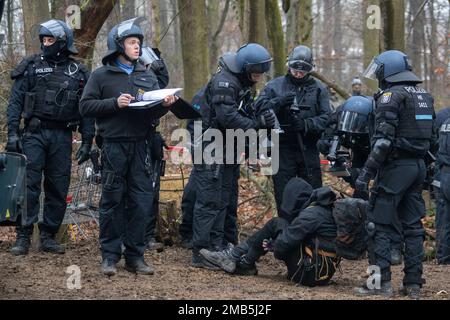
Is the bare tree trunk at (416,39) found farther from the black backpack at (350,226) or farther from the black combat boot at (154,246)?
the black backpack at (350,226)

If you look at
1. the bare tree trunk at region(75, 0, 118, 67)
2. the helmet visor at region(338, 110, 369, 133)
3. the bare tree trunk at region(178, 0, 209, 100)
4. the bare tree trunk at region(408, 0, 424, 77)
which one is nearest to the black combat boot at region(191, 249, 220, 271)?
the helmet visor at region(338, 110, 369, 133)

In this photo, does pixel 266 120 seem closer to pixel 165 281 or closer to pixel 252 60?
pixel 252 60

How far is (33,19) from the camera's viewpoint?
1036 cm

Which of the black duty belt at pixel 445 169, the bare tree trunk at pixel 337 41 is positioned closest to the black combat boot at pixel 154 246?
the black duty belt at pixel 445 169

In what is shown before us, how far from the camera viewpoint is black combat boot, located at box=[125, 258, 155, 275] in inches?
309

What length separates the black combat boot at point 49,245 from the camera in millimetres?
8953

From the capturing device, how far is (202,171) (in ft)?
28.0

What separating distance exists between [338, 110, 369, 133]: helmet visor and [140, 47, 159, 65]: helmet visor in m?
2.26

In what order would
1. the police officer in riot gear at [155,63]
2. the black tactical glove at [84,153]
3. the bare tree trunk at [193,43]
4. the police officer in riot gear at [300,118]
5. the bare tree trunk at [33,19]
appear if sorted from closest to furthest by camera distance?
1. the black tactical glove at [84,153]
2. the police officer in riot gear at [155,63]
3. the police officer in riot gear at [300,118]
4. the bare tree trunk at [33,19]
5. the bare tree trunk at [193,43]

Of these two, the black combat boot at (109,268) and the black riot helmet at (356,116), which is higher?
the black riot helmet at (356,116)

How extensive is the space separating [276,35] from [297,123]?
222 inches

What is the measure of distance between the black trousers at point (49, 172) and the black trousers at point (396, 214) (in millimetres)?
3456

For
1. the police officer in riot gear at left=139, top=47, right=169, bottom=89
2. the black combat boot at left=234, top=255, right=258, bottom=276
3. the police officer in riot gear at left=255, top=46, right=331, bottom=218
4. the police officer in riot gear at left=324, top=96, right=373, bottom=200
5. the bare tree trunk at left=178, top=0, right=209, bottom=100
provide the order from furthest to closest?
the bare tree trunk at left=178, top=0, right=209, bottom=100
the police officer in riot gear at left=255, top=46, right=331, bottom=218
the police officer in riot gear at left=139, top=47, right=169, bottom=89
the police officer in riot gear at left=324, top=96, right=373, bottom=200
the black combat boot at left=234, top=255, right=258, bottom=276

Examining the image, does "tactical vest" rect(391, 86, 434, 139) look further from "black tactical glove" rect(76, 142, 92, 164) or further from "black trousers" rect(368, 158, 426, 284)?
"black tactical glove" rect(76, 142, 92, 164)
